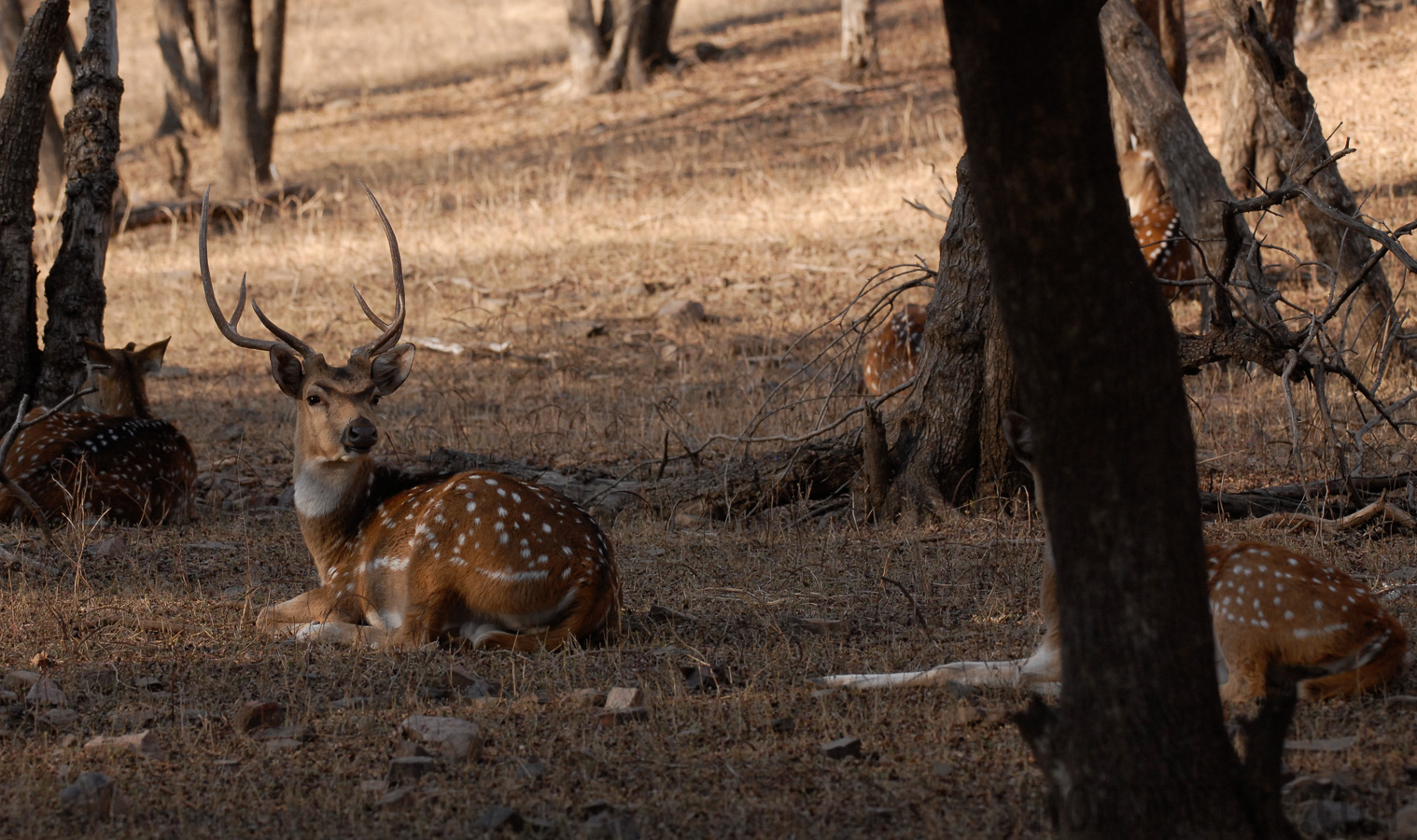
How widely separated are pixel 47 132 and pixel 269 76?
4.96m

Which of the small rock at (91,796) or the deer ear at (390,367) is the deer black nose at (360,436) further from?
the small rock at (91,796)

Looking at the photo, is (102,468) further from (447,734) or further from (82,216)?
(447,734)

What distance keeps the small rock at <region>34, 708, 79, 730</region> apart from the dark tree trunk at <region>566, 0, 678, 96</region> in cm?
2169

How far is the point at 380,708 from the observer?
436 centimetres

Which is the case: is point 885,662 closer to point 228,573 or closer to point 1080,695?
point 1080,695

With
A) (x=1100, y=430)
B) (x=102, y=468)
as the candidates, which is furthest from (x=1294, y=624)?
(x=102, y=468)

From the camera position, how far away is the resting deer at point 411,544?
4.95m

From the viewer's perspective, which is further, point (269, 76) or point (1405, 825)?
point (269, 76)

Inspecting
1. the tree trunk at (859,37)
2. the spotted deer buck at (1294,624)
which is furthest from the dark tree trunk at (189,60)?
the spotted deer buck at (1294,624)

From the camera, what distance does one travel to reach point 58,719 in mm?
4234

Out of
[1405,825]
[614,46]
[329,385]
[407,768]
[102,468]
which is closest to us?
[1405,825]

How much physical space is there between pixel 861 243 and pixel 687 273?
5.91 ft

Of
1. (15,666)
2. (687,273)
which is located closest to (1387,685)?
(15,666)

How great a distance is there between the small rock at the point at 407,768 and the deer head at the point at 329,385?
2.02 m
